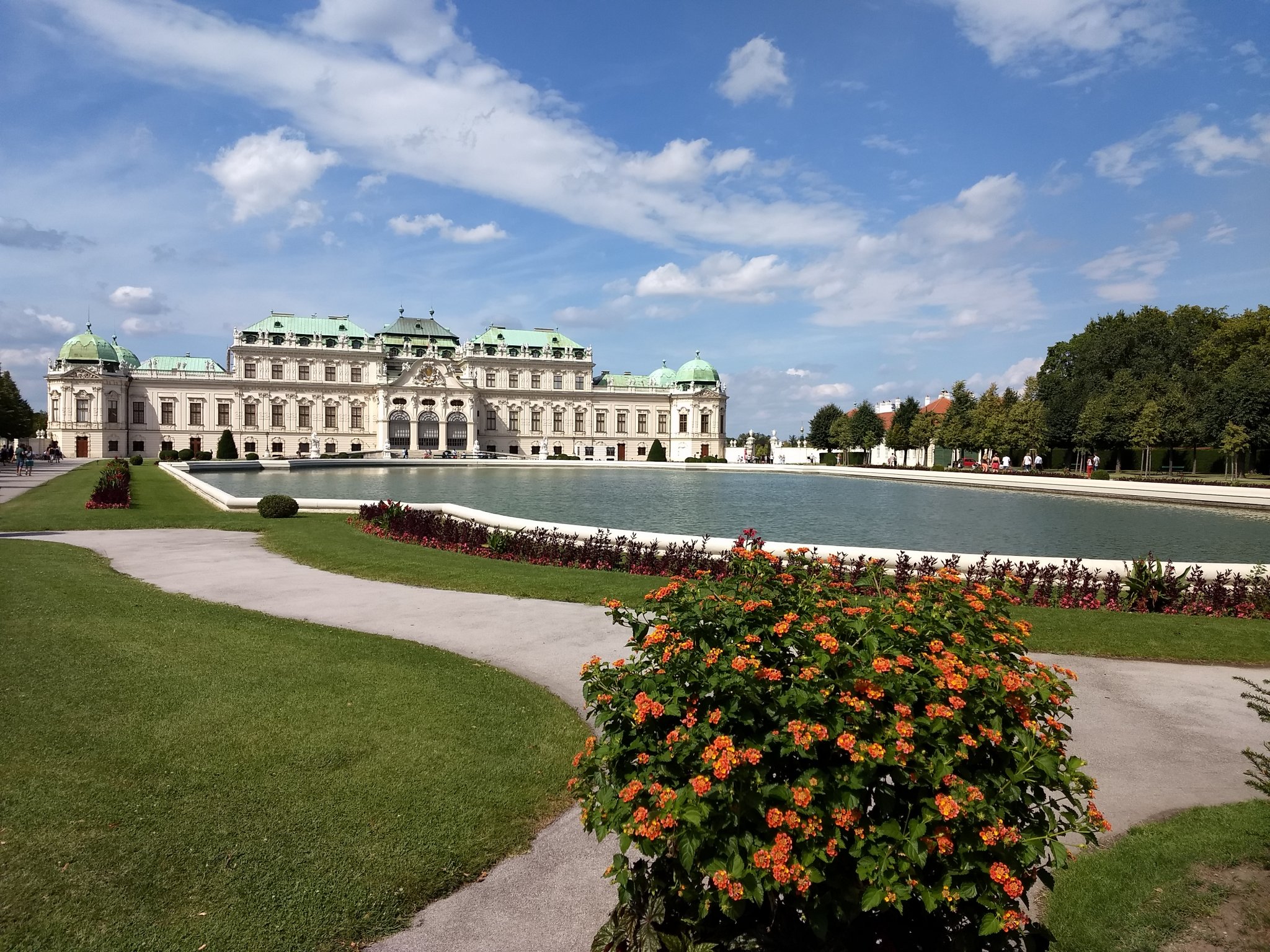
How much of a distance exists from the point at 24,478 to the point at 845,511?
44394 millimetres

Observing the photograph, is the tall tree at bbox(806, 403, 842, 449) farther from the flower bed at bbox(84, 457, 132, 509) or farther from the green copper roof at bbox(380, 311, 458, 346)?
the flower bed at bbox(84, 457, 132, 509)

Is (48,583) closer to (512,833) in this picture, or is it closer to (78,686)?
(78,686)

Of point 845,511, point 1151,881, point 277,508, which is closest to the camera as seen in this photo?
point 1151,881

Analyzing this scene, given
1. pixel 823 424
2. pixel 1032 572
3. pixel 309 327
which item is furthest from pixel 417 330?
pixel 1032 572

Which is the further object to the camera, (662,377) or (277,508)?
(662,377)

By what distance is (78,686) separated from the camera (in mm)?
7359

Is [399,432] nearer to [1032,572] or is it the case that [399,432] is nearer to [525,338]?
[525,338]

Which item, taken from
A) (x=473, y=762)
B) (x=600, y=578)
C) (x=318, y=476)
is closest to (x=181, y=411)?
(x=318, y=476)

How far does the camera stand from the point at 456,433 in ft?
315

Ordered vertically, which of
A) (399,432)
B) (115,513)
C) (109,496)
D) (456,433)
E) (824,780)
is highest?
(399,432)

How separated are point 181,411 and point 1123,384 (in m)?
98.4

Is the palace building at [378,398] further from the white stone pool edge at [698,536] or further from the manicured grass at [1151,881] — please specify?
the manicured grass at [1151,881]

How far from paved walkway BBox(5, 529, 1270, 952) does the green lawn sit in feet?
1.56

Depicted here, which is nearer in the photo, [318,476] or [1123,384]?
[318,476]
